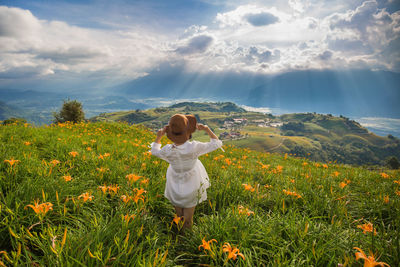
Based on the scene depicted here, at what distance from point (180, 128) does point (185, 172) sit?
743 mm

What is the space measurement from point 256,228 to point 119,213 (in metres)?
1.77

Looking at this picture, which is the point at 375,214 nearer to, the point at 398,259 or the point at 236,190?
the point at 398,259

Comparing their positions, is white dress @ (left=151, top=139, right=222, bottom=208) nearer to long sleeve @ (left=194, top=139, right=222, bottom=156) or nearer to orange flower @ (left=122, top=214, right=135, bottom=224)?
long sleeve @ (left=194, top=139, right=222, bottom=156)

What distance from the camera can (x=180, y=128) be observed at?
2779 mm

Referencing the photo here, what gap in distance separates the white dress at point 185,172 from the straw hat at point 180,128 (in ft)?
0.37

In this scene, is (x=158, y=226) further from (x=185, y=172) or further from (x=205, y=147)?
(x=205, y=147)

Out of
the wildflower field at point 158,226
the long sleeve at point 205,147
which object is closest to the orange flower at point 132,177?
the wildflower field at point 158,226

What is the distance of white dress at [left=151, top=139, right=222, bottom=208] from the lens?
2.85 metres

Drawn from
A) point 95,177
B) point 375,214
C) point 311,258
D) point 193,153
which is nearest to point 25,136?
point 95,177

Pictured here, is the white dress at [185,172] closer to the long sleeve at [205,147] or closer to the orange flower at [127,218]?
the long sleeve at [205,147]

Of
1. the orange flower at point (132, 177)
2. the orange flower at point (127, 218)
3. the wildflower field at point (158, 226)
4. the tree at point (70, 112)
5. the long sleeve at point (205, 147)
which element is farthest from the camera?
the tree at point (70, 112)

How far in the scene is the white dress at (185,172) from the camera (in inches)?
112

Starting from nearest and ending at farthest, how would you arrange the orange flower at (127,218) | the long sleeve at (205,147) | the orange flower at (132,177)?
the orange flower at (127,218) < the orange flower at (132,177) < the long sleeve at (205,147)

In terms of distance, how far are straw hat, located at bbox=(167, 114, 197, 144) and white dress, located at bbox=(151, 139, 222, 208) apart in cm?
11
